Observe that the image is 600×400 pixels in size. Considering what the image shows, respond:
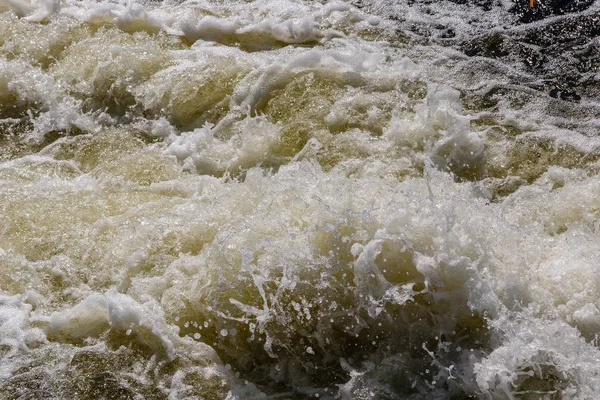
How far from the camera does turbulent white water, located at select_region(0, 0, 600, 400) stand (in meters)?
3.66

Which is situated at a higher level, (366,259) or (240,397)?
(366,259)

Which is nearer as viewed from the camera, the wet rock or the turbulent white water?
the turbulent white water

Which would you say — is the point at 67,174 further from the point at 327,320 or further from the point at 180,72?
the point at 327,320

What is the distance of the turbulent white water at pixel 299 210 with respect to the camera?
12.0 feet

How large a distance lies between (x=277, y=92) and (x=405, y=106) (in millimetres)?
1069

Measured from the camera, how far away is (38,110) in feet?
19.3

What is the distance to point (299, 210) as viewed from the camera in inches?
167

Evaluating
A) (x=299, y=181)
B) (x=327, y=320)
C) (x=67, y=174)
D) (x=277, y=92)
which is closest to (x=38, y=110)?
(x=67, y=174)

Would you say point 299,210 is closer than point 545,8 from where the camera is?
Yes

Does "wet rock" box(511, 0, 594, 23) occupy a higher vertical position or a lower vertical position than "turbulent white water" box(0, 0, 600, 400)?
higher

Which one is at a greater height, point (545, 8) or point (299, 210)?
point (545, 8)

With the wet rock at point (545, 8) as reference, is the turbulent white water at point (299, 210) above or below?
below

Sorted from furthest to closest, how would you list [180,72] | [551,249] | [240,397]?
[180,72] < [551,249] < [240,397]

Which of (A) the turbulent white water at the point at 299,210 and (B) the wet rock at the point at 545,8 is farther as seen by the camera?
(B) the wet rock at the point at 545,8
